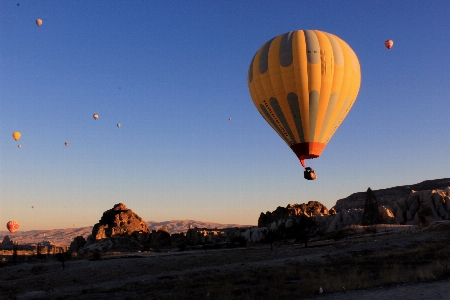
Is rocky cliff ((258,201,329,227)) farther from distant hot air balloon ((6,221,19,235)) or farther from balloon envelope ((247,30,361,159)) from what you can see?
balloon envelope ((247,30,361,159))

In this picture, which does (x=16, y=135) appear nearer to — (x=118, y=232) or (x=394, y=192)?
(x=118, y=232)

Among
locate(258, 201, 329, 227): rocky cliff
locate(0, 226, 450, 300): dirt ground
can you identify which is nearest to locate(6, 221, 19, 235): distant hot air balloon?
locate(0, 226, 450, 300): dirt ground

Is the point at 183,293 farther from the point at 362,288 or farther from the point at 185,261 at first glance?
the point at 185,261

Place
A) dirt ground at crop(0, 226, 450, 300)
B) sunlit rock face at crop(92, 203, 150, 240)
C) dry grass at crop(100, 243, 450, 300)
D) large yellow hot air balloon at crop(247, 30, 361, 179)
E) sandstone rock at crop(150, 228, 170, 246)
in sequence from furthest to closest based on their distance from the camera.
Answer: sunlit rock face at crop(92, 203, 150, 240)
sandstone rock at crop(150, 228, 170, 246)
large yellow hot air balloon at crop(247, 30, 361, 179)
dry grass at crop(100, 243, 450, 300)
dirt ground at crop(0, 226, 450, 300)

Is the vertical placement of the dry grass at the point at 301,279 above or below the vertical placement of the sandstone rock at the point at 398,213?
below

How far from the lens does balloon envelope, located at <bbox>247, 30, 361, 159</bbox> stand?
103 feet

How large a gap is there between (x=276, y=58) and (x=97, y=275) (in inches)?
938

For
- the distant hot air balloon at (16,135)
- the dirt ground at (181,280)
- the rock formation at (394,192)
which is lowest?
the dirt ground at (181,280)

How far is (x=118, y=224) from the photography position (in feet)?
355

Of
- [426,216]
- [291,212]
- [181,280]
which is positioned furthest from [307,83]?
[291,212]

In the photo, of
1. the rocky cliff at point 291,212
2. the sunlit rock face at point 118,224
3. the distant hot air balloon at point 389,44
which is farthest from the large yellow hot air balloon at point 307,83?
the sunlit rock face at point 118,224

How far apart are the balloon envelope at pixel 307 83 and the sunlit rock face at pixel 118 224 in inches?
3171

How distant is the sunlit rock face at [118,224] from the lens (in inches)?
4072

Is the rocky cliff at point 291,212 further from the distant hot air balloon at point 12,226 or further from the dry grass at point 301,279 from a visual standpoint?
the dry grass at point 301,279
